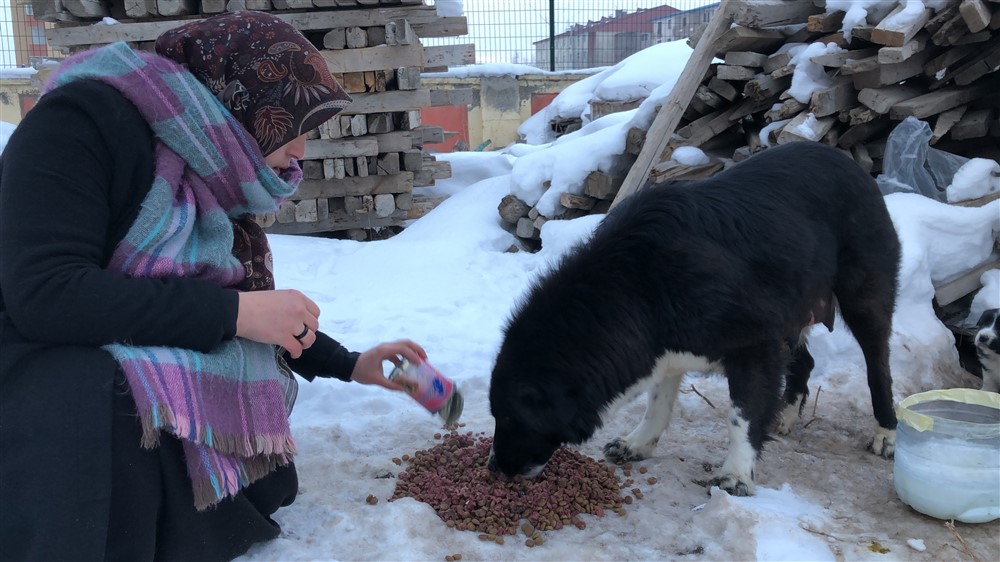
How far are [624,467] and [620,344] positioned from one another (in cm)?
84

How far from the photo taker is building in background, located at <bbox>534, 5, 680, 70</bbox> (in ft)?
51.0

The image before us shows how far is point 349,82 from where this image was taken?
7473 mm

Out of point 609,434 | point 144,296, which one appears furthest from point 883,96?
point 144,296

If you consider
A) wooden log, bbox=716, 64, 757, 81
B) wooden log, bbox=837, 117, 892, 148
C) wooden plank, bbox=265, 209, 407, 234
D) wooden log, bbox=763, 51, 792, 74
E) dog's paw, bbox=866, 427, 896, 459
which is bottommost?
dog's paw, bbox=866, 427, 896, 459

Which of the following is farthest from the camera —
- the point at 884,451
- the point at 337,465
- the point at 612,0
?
the point at 612,0

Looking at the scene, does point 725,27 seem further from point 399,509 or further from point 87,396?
point 87,396

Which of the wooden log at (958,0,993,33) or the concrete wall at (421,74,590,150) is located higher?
the wooden log at (958,0,993,33)

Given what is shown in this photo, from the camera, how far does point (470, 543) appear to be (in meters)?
2.76

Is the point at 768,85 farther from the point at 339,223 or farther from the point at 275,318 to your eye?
the point at 275,318

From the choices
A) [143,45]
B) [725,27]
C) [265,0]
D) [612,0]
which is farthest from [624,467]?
[612,0]

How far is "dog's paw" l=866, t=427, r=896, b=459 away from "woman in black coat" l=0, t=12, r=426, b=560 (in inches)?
112

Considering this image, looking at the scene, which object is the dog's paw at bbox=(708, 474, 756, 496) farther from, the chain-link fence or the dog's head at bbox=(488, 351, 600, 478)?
the chain-link fence

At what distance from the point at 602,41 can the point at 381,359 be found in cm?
1460

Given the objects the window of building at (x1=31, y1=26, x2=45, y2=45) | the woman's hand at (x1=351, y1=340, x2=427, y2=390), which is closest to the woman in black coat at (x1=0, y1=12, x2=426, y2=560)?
the woman's hand at (x1=351, y1=340, x2=427, y2=390)
